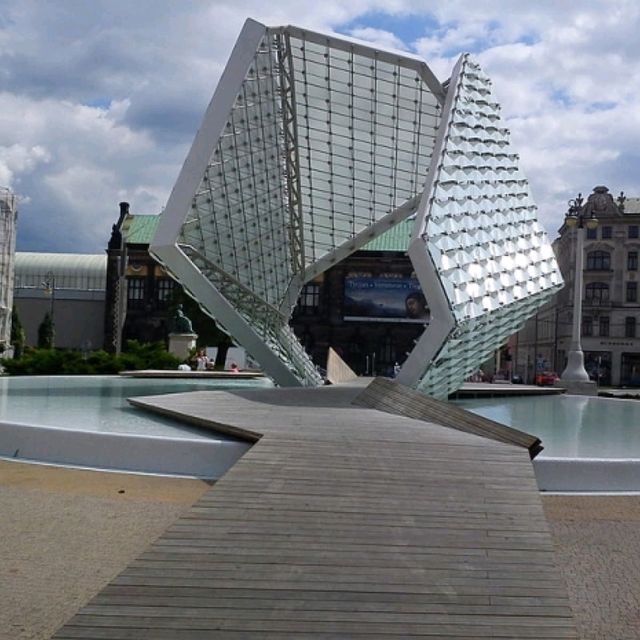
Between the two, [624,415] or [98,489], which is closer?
[98,489]

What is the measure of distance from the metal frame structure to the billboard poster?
65.5 meters

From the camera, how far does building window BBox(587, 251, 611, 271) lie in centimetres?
9500

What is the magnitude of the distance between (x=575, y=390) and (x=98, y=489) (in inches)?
1255

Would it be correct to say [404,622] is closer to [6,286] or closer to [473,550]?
[473,550]

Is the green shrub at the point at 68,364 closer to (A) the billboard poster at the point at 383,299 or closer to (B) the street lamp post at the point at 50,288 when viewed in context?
(B) the street lamp post at the point at 50,288

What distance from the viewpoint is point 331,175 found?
36188 mm

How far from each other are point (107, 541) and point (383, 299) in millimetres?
94988

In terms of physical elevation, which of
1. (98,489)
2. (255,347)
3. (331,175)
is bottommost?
(98,489)

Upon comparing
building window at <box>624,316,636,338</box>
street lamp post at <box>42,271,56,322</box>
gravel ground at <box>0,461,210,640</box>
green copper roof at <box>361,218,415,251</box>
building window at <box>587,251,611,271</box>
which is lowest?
gravel ground at <box>0,461,210,640</box>

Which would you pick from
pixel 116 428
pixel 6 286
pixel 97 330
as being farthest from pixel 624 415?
pixel 97 330

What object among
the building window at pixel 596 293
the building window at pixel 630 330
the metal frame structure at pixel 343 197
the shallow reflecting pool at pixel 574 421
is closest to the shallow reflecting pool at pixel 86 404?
the metal frame structure at pixel 343 197

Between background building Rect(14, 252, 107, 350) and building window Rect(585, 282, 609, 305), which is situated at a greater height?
building window Rect(585, 282, 609, 305)

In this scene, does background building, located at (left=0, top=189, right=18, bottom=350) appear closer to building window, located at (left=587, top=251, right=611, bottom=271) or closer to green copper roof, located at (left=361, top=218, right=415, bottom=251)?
green copper roof, located at (left=361, top=218, right=415, bottom=251)

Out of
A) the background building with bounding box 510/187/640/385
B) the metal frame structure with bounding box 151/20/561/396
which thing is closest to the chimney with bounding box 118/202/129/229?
the background building with bounding box 510/187/640/385
